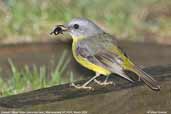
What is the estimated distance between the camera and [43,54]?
10086mm

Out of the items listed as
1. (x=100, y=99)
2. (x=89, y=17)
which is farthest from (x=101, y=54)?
(x=89, y=17)

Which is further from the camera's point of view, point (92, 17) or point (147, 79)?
point (92, 17)

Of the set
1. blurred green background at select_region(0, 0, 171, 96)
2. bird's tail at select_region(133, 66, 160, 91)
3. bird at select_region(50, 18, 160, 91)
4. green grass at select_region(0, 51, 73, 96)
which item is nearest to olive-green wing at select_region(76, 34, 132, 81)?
bird at select_region(50, 18, 160, 91)

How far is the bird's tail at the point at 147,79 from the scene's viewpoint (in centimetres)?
611

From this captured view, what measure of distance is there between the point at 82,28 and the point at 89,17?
14.9ft

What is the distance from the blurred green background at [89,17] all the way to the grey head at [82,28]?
12.4 feet

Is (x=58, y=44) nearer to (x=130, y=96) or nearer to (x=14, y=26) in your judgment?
(x=14, y=26)

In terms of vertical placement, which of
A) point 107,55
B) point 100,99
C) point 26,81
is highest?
point 107,55

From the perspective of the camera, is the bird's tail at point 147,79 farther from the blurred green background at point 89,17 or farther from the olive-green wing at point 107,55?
the blurred green background at point 89,17

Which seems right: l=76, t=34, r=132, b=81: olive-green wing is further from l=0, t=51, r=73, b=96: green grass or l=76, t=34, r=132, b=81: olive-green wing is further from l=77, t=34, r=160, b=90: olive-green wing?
l=0, t=51, r=73, b=96: green grass

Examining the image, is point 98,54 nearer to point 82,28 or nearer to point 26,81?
point 82,28

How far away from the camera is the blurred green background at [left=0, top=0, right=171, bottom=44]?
10.9 m

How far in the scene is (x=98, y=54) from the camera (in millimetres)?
6602

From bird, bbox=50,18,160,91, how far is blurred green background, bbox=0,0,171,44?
384 cm
